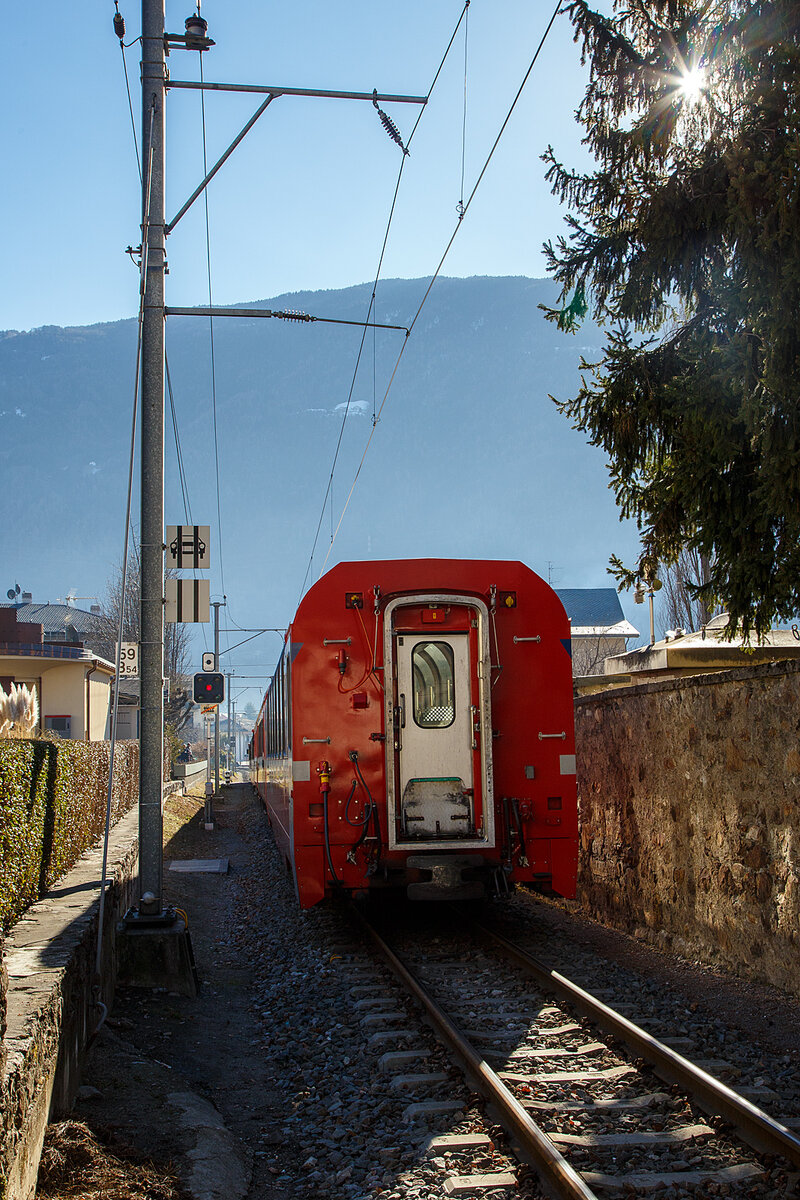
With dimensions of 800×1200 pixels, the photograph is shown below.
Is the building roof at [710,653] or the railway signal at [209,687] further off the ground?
the railway signal at [209,687]

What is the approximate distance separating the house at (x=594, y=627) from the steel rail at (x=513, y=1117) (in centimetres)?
3702

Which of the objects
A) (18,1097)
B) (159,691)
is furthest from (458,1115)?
(159,691)

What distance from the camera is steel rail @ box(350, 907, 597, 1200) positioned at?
13.4ft

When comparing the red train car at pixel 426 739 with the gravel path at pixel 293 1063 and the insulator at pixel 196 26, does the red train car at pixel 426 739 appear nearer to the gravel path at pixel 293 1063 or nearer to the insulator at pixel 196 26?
the gravel path at pixel 293 1063

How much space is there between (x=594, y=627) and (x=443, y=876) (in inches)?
2085

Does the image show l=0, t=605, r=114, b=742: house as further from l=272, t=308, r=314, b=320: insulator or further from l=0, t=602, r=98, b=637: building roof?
l=272, t=308, r=314, b=320: insulator

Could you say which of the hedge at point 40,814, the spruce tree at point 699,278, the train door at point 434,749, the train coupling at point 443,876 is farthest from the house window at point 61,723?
the spruce tree at point 699,278

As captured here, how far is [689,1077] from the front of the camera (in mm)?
5148

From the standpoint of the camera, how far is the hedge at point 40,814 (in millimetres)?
6297

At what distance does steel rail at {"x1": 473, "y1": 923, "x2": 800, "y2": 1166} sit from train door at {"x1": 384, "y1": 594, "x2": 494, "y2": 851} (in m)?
1.82

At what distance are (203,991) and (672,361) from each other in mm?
6176

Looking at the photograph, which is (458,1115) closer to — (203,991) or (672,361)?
(203,991)

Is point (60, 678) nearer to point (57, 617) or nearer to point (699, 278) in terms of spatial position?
point (57, 617)

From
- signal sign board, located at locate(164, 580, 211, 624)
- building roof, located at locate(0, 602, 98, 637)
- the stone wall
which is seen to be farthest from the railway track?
building roof, located at locate(0, 602, 98, 637)
